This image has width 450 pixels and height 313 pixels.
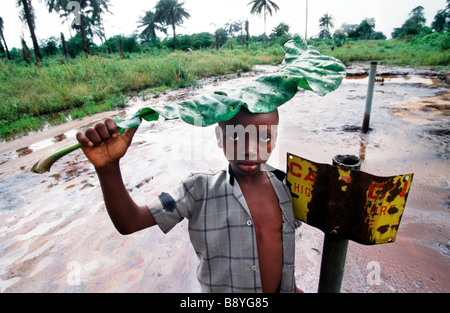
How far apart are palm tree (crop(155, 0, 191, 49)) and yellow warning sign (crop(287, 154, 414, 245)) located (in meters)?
34.6

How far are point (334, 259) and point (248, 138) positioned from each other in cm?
58

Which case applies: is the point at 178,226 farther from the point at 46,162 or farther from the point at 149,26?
the point at 149,26

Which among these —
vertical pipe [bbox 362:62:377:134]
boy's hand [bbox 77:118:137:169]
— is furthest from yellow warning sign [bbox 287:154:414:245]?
vertical pipe [bbox 362:62:377:134]

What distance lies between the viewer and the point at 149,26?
38.3 m

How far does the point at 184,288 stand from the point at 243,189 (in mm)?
1078

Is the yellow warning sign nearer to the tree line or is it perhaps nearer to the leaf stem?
the leaf stem

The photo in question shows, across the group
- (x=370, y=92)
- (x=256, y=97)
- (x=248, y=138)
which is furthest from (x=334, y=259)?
(x=370, y=92)

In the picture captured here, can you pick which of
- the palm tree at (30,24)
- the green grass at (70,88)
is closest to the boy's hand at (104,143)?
the green grass at (70,88)

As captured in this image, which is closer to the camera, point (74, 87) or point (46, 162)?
point (46, 162)

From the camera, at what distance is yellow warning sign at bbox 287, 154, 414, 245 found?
2.40 feet

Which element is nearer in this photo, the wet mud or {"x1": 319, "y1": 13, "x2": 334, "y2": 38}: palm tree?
the wet mud

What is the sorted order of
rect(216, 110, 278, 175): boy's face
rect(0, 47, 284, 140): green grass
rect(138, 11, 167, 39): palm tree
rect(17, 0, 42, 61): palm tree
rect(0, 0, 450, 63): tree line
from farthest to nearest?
1. rect(138, 11, 167, 39): palm tree
2. rect(0, 0, 450, 63): tree line
3. rect(17, 0, 42, 61): palm tree
4. rect(0, 47, 284, 140): green grass
5. rect(216, 110, 278, 175): boy's face

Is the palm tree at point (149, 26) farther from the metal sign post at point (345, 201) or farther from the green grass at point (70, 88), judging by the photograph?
the metal sign post at point (345, 201)

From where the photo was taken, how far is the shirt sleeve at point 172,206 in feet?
3.30
